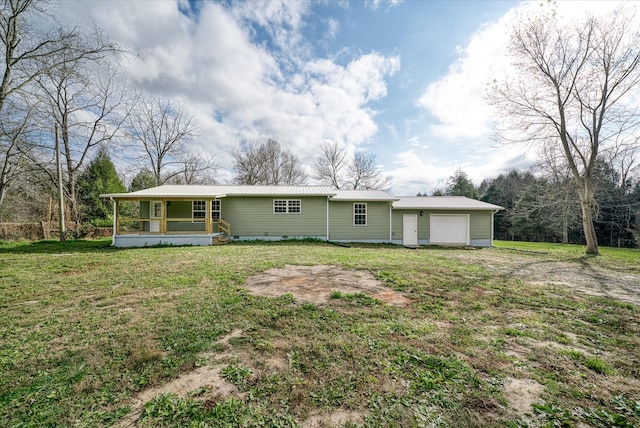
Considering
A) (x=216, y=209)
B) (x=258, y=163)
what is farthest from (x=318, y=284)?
(x=258, y=163)

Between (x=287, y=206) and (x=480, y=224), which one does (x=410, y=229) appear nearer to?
(x=480, y=224)

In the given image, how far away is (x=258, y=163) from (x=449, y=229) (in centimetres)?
2117

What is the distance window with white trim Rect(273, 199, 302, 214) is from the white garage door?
7787mm

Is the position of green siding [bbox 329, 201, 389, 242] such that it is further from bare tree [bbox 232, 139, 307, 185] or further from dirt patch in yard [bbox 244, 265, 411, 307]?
bare tree [bbox 232, 139, 307, 185]

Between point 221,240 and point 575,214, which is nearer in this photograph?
point 221,240

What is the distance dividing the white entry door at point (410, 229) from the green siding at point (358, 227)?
39.9 inches

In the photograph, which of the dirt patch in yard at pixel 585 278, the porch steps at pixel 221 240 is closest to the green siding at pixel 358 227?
the porch steps at pixel 221 240

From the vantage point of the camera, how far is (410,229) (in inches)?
563

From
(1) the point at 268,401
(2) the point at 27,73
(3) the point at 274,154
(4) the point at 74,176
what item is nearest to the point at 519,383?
(1) the point at 268,401

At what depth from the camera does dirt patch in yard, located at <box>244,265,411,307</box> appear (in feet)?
15.0

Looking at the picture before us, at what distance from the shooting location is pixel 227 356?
104 inches

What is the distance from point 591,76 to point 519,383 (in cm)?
1638

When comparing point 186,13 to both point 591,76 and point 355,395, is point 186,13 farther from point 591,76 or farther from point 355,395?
point 591,76

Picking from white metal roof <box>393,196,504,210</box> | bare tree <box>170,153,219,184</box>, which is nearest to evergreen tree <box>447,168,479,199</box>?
white metal roof <box>393,196,504,210</box>
